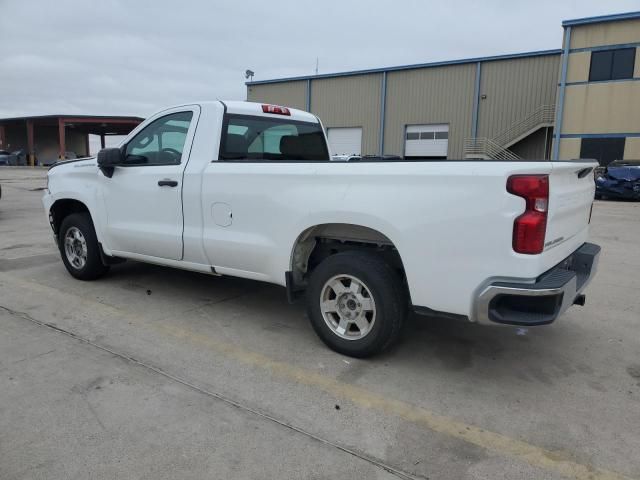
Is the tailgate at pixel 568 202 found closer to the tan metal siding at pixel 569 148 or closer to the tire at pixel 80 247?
the tire at pixel 80 247

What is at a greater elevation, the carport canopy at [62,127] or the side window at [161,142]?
the carport canopy at [62,127]

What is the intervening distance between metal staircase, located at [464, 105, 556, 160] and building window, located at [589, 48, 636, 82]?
336 centimetres

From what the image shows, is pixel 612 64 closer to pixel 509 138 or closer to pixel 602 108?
pixel 602 108

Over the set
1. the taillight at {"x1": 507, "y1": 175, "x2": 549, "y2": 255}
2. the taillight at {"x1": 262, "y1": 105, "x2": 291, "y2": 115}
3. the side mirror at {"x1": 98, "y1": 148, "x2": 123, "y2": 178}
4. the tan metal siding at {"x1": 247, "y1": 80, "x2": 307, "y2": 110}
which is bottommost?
the taillight at {"x1": 507, "y1": 175, "x2": 549, "y2": 255}

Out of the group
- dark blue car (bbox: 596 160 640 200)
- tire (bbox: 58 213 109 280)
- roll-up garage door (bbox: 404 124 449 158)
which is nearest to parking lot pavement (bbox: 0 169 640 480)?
tire (bbox: 58 213 109 280)

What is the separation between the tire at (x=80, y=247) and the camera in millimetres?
5508

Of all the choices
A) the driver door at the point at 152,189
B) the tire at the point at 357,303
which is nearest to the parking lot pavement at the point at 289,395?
the tire at the point at 357,303

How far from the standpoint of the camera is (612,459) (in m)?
2.56

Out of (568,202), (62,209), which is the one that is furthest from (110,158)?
(568,202)

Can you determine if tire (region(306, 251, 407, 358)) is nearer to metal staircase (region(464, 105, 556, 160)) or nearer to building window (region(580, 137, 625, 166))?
building window (region(580, 137, 625, 166))

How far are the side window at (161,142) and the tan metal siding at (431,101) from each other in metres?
31.4

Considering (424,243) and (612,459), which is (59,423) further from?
(612,459)

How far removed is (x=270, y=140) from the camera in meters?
4.99

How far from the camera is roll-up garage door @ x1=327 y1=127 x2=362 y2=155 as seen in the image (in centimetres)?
3856
